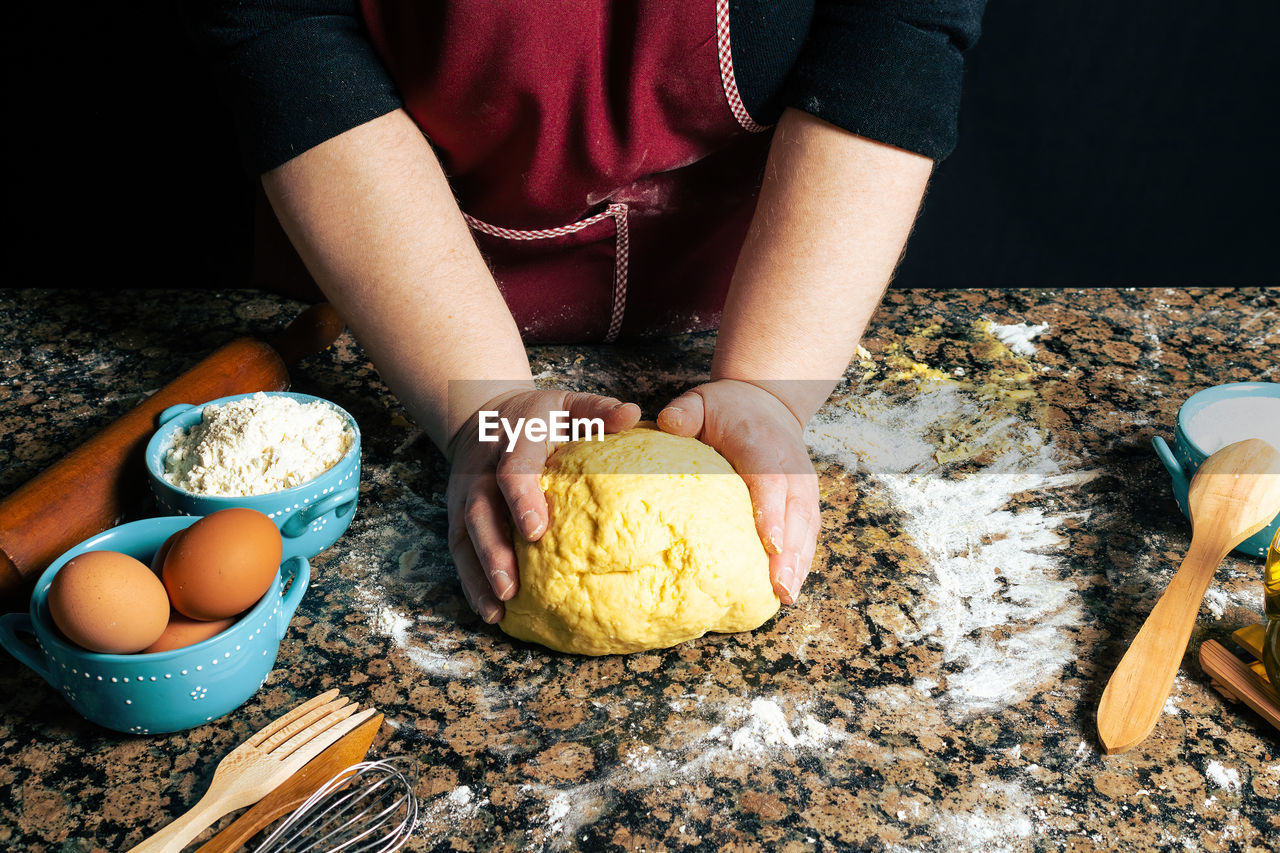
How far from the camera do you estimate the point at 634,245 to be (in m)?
1.23

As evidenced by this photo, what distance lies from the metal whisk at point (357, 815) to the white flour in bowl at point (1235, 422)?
0.90 meters

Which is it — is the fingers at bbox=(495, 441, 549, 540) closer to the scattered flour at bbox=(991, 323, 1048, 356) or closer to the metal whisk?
the metal whisk

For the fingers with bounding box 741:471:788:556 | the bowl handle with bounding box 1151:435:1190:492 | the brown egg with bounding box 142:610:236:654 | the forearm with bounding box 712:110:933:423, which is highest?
the forearm with bounding box 712:110:933:423

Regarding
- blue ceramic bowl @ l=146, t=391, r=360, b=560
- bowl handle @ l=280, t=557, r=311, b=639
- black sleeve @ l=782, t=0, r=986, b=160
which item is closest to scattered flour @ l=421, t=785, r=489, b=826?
bowl handle @ l=280, t=557, r=311, b=639

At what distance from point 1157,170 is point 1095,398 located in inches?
47.3

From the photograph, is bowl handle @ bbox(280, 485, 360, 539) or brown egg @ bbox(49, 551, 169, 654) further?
bowl handle @ bbox(280, 485, 360, 539)

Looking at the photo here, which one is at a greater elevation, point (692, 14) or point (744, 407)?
point (692, 14)

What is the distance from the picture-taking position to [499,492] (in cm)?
90

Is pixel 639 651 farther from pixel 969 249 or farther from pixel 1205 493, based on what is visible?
pixel 969 249

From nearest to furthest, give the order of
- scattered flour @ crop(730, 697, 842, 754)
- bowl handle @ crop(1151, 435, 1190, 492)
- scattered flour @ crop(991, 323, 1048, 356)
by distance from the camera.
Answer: scattered flour @ crop(730, 697, 842, 754) < bowl handle @ crop(1151, 435, 1190, 492) < scattered flour @ crop(991, 323, 1048, 356)

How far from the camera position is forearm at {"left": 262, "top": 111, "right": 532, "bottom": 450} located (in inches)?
38.0

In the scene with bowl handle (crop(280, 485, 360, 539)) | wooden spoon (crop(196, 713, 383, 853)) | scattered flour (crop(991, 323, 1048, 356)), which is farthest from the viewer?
scattered flour (crop(991, 323, 1048, 356))

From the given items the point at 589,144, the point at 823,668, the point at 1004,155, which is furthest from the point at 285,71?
the point at 1004,155

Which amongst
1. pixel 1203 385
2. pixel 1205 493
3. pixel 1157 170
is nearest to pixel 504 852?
pixel 1205 493
